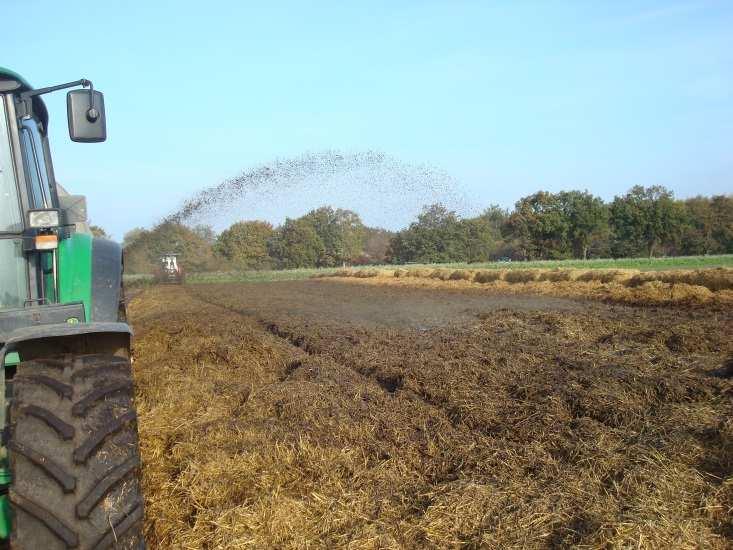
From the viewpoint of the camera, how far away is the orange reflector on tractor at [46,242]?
3781 millimetres

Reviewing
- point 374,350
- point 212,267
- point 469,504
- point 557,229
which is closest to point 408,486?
point 469,504

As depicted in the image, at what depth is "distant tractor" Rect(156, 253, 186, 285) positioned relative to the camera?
116 ft

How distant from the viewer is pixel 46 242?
3811 mm

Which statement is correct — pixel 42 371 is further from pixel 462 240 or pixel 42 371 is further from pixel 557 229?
pixel 557 229

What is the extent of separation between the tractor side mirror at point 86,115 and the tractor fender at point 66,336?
1.45 meters

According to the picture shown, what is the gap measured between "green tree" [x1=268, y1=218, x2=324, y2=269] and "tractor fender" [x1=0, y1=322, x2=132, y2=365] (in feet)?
146

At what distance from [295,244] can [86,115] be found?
44.3 meters

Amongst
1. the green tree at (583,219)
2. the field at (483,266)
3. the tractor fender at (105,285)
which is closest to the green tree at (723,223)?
the green tree at (583,219)

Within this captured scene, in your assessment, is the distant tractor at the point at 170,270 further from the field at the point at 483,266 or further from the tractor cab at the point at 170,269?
the field at the point at 483,266

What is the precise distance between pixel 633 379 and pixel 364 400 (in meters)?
2.65

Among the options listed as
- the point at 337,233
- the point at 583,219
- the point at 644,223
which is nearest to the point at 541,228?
the point at 583,219

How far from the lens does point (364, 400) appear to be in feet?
20.2

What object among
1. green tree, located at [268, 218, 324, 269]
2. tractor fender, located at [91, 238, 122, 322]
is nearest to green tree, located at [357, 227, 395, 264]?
green tree, located at [268, 218, 324, 269]

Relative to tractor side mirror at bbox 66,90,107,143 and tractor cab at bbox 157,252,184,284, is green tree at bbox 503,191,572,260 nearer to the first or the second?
tractor cab at bbox 157,252,184,284
